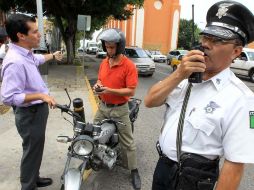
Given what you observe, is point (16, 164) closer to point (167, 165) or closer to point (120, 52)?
point (120, 52)

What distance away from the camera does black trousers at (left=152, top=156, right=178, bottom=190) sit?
6.34 feet

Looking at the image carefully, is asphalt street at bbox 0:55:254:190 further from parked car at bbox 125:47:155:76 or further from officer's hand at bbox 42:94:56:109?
parked car at bbox 125:47:155:76

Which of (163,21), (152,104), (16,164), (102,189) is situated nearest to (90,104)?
(16,164)

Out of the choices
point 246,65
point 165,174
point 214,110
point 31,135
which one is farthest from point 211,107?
point 246,65

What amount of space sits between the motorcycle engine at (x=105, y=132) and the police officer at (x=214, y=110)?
126 cm

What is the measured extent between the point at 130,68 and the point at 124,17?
1965 centimetres

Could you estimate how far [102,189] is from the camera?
383cm

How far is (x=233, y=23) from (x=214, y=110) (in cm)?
49

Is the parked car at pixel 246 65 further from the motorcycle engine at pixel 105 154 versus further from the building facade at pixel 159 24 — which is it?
the building facade at pixel 159 24

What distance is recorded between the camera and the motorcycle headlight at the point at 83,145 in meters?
2.74

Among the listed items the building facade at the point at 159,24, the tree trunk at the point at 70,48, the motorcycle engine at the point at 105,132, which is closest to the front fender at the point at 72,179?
the motorcycle engine at the point at 105,132

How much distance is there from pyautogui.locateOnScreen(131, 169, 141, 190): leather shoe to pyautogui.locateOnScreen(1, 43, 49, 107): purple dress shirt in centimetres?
164

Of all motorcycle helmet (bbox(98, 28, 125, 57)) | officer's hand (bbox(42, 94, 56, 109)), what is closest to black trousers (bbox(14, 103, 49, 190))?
officer's hand (bbox(42, 94, 56, 109))

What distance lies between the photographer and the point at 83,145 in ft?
9.12
